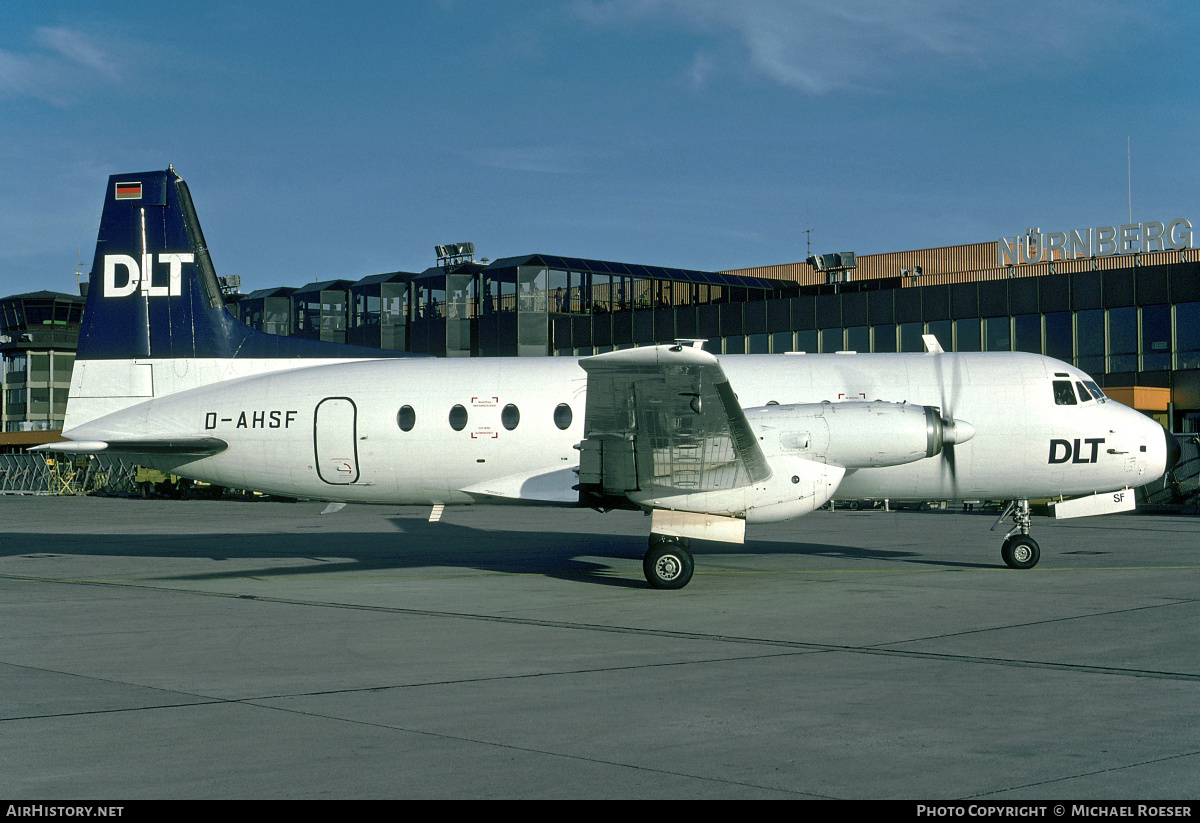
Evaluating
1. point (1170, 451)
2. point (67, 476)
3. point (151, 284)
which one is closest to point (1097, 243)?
point (1170, 451)

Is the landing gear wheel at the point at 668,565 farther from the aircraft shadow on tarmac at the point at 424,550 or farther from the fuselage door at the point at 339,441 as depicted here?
the fuselage door at the point at 339,441

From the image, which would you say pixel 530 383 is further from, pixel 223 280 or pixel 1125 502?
pixel 223 280

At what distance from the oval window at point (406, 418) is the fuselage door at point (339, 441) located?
2.26 feet

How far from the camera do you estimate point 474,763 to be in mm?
6355

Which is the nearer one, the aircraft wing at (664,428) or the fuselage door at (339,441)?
the aircraft wing at (664,428)

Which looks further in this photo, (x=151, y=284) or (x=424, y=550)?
(x=424, y=550)

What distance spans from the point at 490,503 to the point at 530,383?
6.62 ft

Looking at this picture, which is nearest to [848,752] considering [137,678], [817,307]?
[137,678]

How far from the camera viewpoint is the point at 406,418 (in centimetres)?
1712

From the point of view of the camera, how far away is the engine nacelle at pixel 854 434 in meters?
15.1

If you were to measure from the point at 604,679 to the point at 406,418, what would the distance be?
8.87 metres

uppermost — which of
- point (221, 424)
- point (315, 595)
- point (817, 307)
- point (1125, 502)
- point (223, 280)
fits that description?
point (223, 280)

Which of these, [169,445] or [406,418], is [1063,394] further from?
[169,445]

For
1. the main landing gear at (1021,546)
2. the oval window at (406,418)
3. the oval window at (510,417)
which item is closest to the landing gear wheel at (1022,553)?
the main landing gear at (1021,546)
